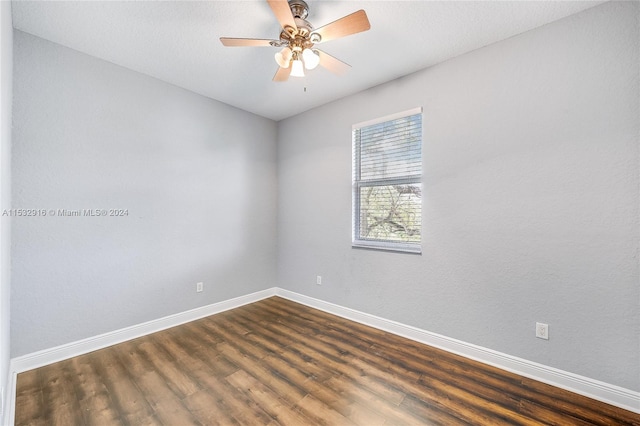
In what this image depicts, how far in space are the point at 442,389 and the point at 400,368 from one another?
1.11 feet

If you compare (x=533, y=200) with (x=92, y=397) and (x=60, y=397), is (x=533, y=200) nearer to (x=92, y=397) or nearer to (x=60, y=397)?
(x=92, y=397)

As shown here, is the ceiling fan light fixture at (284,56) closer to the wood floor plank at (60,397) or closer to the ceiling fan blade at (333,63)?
the ceiling fan blade at (333,63)

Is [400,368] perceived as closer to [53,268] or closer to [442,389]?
[442,389]

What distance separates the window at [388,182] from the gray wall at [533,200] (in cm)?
13

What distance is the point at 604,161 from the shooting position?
179 centimetres

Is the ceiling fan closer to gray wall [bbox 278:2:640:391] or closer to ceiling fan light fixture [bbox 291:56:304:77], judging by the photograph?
ceiling fan light fixture [bbox 291:56:304:77]

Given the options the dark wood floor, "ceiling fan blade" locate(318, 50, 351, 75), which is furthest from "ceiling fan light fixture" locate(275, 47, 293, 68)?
the dark wood floor

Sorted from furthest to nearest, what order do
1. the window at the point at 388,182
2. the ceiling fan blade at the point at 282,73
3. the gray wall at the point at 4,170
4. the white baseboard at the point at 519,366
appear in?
1. the window at the point at 388,182
2. the ceiling fan blade at the point at 282,73
3. the white baseboard at the point at 519,366
4. the gray wall at the point at 4,170

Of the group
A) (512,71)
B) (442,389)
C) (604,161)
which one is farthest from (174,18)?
(442,389)

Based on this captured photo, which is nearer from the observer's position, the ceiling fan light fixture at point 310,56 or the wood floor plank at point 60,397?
the wood floor plank at point 60,397

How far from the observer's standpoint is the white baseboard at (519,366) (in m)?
1.73

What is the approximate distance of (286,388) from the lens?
6.24 ft

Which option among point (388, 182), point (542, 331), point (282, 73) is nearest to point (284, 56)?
point (282, 73)

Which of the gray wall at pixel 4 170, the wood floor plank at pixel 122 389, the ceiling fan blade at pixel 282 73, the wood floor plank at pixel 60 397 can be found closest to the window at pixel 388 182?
the ceiling fan blade at pixel 282 73
